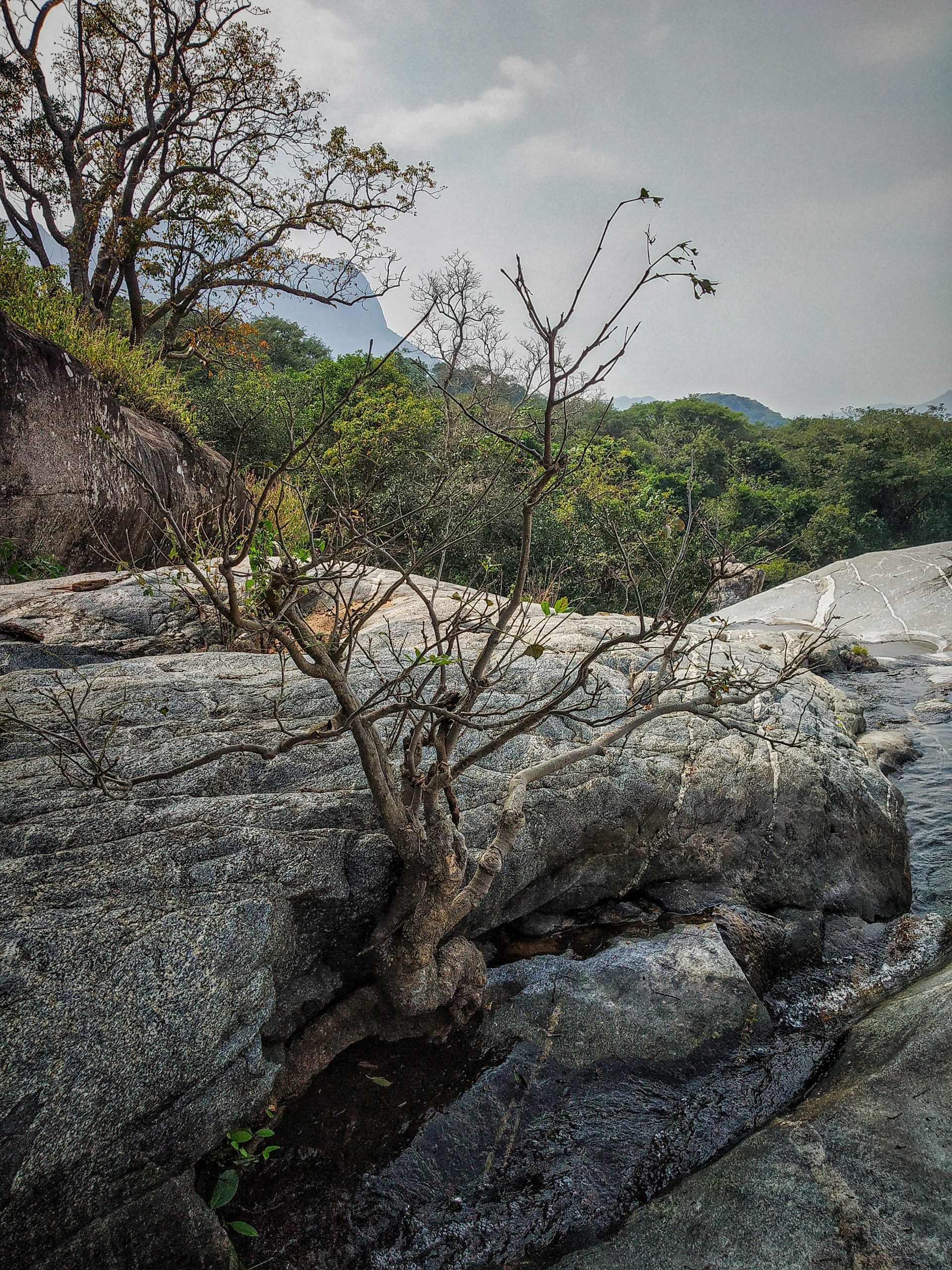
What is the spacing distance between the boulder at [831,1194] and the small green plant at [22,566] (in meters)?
6.78

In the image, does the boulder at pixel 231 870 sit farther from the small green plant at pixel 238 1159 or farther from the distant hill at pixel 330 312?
the distant hill at pixel 330 312

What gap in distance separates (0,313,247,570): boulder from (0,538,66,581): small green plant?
6 centimetres

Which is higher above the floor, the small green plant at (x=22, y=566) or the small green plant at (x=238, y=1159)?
the small green plant at (x=22, y=566)

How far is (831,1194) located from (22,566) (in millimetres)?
7638

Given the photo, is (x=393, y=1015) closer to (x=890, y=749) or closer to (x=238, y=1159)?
(x=238, y=1159)

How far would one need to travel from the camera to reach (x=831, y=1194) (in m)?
2.45

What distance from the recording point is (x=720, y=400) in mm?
93250

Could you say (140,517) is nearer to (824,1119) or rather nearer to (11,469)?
(11,469)

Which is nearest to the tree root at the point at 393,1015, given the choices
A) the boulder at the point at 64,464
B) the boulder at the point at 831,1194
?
the boulder at the point at 831,1194

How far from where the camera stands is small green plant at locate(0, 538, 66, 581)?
6.36 metres

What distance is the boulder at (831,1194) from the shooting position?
2.28 m

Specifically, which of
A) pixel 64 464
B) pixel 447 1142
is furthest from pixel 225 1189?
pixel 64 464

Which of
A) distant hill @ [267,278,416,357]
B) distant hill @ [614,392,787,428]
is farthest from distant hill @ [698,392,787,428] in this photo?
distant hill @ [267,278,416,357]

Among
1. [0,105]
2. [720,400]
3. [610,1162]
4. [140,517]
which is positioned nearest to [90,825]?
[610,1162]
